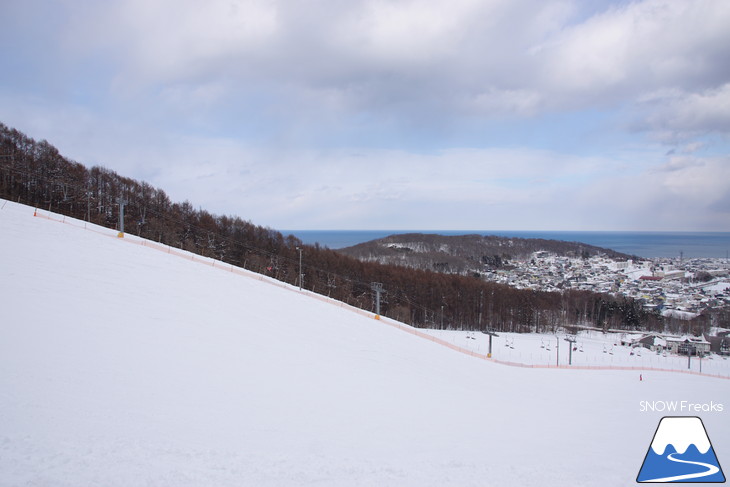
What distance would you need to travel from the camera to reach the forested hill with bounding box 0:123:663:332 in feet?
156

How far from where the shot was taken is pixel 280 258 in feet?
180

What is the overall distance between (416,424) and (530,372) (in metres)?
14.3

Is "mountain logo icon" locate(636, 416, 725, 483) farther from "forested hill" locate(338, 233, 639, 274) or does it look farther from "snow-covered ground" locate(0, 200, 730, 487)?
"forested hill" locate(338, 233, 639, 274)

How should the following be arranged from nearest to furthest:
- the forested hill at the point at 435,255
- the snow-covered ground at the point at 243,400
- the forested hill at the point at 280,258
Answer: the snow-covered ground at the point at 243,400 → the forested hill at the point at 280,258 → the forested hill at the point at 435,255

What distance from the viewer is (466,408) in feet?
38.2

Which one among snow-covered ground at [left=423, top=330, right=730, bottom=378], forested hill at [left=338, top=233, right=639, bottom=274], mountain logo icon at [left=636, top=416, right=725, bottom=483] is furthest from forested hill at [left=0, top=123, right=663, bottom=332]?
mountain logo icon at [left=636, top=416, right=725, bottom=483]

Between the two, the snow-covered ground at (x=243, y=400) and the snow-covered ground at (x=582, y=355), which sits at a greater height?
the snow-covered ground at (x=243, y=400)

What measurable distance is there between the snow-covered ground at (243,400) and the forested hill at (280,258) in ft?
78.9

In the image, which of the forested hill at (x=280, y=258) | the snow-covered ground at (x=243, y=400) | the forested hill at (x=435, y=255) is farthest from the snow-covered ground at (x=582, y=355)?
the forested hill at (x=435, y=255)

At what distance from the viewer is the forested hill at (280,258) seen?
156 feet

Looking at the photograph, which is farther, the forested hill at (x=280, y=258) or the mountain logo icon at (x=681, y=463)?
the forested hill at (x=280, y=258)

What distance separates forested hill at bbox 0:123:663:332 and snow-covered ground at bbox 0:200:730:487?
2404 cm

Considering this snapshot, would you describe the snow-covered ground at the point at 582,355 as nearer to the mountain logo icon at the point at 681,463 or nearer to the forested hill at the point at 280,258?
the forested hill at the point at 280,258

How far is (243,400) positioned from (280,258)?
4684 centimetres
